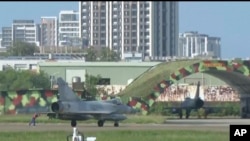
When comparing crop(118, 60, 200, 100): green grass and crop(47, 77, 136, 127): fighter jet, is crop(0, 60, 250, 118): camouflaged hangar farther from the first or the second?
crop(47, 77, 136, 127): fighter jet

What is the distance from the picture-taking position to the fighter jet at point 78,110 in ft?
229

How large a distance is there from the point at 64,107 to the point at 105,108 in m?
3.36

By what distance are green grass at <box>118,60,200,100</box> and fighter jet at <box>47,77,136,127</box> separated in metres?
18.9

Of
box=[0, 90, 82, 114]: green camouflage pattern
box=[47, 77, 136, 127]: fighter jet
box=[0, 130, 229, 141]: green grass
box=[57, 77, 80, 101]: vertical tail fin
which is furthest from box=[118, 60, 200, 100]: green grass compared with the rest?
box=[0, 130, 229, 141]: green grass

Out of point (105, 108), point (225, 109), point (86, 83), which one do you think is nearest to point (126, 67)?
point (86, 83)

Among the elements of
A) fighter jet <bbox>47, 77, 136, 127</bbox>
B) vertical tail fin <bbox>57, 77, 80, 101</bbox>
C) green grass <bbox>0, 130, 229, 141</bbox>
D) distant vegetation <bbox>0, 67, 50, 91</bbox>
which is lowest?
green grass <bbox>0, 130, 229, 141</bbox>

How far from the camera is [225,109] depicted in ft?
350

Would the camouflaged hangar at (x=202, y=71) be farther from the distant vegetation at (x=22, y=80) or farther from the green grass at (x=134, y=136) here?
the green grass at (x=134, y=136)

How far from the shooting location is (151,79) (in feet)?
302

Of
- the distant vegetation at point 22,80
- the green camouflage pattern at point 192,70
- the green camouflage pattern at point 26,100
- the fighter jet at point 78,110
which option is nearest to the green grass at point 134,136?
the fighter jet at point 78,110

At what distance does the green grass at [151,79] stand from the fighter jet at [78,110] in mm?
18855

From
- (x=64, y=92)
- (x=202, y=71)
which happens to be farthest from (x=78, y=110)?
(x=202, y=71)

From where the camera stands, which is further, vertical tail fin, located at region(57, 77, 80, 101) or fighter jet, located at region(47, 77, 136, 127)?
vertical tail fin, located at region(57, 77, 80, 101)

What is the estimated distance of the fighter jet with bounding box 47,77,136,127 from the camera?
69.9 meters
